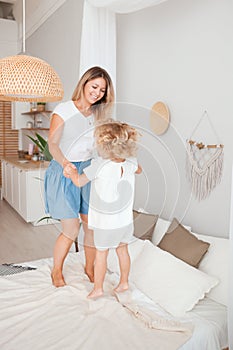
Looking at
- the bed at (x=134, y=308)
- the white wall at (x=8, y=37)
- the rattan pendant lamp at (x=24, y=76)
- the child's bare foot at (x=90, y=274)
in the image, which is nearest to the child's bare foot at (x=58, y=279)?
the bed at (x=134, y=308)

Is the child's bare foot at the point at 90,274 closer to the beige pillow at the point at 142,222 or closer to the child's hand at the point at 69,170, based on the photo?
the beige pillow at the point at 142,222

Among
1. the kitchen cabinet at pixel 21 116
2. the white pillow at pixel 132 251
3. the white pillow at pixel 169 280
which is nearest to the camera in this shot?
the white pillow at pixel 132 251

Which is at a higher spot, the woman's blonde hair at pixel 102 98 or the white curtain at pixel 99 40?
the white curtain at pixel 99 40

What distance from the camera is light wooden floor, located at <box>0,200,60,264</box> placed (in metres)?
3.21

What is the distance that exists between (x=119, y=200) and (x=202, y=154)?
937 mm

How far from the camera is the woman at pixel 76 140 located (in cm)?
129

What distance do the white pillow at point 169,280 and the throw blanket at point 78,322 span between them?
11 centimetres

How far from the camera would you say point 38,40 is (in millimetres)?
4789

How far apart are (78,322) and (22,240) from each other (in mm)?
2250

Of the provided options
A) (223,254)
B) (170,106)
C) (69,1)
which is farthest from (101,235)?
(69,1)

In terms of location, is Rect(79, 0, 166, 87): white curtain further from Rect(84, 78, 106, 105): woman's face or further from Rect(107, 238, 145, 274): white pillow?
Rect(107, 238, 145, 274): white pillow

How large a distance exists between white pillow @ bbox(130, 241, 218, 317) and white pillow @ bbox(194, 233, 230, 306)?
0.04 metres

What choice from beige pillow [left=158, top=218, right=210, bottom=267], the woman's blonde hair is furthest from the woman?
beige pillow [left=158, top=218, right=210, bottom=267]

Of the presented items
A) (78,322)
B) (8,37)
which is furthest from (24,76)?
(8,37)
